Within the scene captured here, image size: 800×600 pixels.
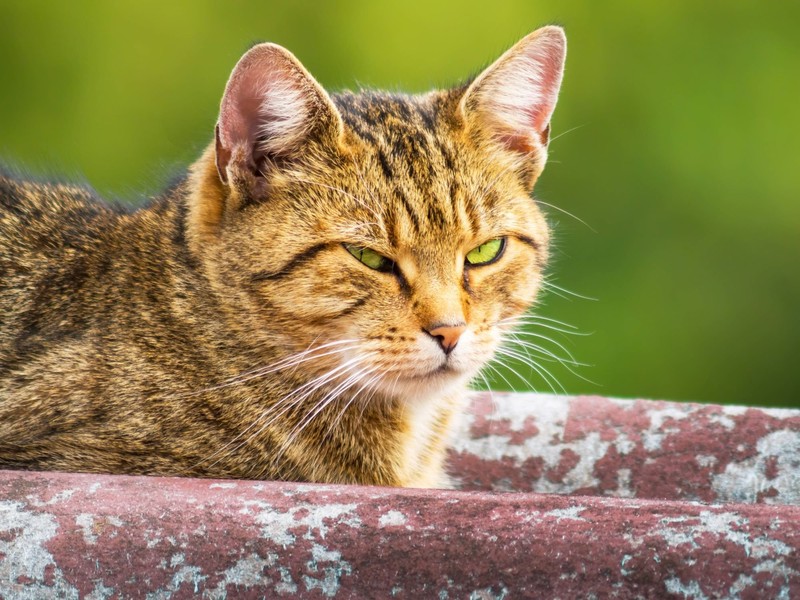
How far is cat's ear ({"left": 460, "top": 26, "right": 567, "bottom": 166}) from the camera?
275 cm

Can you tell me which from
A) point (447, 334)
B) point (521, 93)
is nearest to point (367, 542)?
point (447, 334)

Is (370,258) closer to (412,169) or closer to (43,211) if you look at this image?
(412,169)

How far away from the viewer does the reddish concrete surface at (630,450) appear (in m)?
2.73

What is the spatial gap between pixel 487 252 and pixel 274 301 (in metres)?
0.56

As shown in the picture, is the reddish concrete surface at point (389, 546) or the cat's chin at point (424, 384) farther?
the cat's chin at point (424, 384)

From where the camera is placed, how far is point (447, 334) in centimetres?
238

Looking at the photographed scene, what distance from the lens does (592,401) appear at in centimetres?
312

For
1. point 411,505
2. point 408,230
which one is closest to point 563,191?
point 408,230

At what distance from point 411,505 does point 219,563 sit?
1.03ft

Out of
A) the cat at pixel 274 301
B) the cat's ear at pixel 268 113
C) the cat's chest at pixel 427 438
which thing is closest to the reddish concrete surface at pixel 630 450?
the cat's chest at pixel 427 438

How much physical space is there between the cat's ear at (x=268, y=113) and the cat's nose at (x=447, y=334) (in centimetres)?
56

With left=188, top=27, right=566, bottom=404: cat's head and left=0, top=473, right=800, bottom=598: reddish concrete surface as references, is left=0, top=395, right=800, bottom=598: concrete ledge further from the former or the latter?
left=188, top=27, right=566, bottom=404: cat's head

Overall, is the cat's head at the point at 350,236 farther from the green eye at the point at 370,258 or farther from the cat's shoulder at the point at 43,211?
the cat's shoulder at the point at 43,211

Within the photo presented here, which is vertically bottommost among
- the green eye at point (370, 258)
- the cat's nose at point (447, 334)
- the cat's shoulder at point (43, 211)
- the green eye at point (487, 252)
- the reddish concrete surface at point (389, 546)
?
the reddish concrete surface at point (389, 546)
